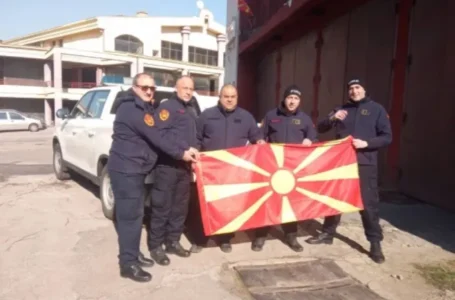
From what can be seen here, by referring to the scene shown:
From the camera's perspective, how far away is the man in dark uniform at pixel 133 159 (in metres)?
3.78

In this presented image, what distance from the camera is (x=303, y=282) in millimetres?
3916

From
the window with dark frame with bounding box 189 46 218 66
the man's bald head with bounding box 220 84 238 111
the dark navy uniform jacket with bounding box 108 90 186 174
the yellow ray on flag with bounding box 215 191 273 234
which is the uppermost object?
the window with dark frame with bounding box 189 46 218 66

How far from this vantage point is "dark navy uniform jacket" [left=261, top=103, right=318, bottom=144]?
4809mm

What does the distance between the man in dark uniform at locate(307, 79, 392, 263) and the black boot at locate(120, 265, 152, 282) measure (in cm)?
245

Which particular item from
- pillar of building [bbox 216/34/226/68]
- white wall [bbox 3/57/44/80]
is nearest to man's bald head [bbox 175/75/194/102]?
white wall [bbox 3/57/44/80]

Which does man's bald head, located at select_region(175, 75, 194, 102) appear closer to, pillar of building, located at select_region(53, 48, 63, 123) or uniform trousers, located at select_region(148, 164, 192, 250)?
uniform trousers, located at select_region(148, 164, 192, 250)

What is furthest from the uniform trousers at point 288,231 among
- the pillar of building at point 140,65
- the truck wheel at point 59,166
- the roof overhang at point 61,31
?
the roof overhang at point 61,31

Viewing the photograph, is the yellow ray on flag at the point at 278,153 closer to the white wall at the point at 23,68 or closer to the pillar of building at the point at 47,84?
the pillar of building at the point at 47,84

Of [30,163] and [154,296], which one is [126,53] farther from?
[154,296]

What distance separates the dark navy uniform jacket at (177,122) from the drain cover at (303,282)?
1443 millimetres

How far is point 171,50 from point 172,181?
143 feet

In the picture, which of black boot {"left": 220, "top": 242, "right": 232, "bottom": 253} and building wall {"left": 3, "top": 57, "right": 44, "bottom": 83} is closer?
black boot {"left": 220, "top": 242, "right": 232, "bottom": 253}

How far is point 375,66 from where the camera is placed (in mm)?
8008

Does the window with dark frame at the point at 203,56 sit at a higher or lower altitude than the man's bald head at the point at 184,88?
higher
